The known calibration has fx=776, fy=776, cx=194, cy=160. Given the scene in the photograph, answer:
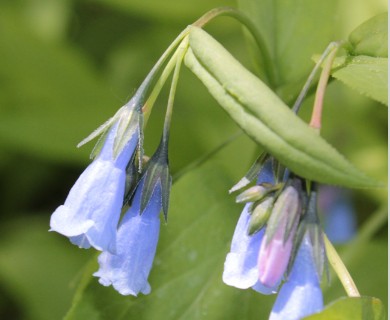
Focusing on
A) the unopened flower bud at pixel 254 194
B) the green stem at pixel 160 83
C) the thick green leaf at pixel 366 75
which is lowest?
the unopened flower bud at pixel 254 194

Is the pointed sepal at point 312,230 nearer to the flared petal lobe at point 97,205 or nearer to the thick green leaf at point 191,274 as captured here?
the flared petal lobe at point 97,205

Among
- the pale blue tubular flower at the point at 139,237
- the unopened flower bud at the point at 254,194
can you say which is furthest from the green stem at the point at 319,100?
the pale blue tubular flower at the point at 139,237

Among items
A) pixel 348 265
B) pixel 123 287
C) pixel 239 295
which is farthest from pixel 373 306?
pixel 348 265

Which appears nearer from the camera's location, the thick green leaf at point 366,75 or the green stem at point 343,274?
the green stem at point 343,274

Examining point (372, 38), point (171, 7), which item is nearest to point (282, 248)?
point (372, 38)

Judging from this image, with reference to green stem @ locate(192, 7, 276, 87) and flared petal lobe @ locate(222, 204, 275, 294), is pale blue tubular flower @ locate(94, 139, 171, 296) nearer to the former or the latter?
flared petal lobe @ locate(222, 204, 275, 294)

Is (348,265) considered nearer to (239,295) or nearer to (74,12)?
(239,295)

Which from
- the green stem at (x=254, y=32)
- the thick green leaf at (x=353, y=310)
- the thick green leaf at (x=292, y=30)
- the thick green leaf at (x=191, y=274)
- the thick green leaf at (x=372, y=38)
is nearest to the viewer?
the thick green leaf at (x=353, y=310)
